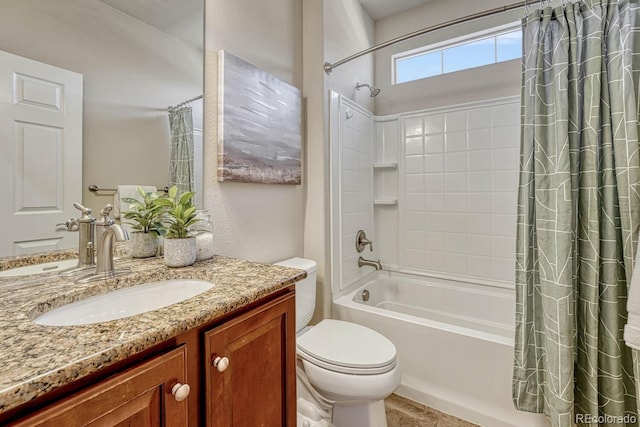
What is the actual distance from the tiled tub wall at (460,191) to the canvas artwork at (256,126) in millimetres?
1099

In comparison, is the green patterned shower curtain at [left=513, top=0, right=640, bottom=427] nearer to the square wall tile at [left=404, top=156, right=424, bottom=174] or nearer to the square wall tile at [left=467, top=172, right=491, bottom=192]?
the square wall tile at [left=467, top=172, right=491, bottom=192]

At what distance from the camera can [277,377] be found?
913mm

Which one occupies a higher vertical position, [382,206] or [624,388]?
[382,206]

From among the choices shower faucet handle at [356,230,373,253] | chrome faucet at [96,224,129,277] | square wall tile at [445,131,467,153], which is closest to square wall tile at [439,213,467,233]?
square wall tile at [445,131,467,153]

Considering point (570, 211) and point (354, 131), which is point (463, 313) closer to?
point (570, 211)

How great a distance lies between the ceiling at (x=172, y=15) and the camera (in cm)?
110

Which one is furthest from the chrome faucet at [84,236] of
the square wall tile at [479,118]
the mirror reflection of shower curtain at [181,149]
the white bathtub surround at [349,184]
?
the square wall tile at [479,118]

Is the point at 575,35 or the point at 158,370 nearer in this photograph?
the point at 158,370

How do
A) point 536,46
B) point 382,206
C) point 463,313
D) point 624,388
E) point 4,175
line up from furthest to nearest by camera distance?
point 382,206 → point 463,313 → point 536,46 → point 624,388 → point 4,175

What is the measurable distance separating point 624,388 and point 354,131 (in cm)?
193

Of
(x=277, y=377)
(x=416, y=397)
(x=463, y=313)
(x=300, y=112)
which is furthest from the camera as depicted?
(x=463, y=313)

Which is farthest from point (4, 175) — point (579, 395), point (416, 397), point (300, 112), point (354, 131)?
point (579, 395)

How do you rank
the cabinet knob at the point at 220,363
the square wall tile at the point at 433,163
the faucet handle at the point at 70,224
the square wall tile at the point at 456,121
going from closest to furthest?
the cabinet knob at the point at 220,363 → the faucet handle at the point at 70,224 → the square wall tile at the point at 456,121 → the square wall tile at the point at 433,163

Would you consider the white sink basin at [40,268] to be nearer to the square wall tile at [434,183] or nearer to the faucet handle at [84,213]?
the faucet handle at [84,213]
